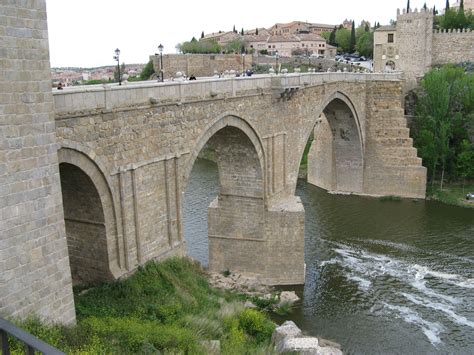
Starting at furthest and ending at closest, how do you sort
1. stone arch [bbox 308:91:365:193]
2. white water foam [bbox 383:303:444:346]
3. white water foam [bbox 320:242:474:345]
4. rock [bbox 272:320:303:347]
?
stone arch [bbox 308:91:365:193] < white water foam [bbox 320:242:474:345] < white water foam [bbox 383:303:444:346] < rock [bbox 272:320:303:347]

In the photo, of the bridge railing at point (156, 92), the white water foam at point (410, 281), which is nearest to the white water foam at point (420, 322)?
the white water foam at point (410, 281)

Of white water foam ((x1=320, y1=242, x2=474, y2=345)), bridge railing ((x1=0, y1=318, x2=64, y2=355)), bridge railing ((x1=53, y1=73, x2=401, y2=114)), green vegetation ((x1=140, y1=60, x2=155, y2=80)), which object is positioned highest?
green vegetation ((x1=140, y1=60, x2=155, y2=80))

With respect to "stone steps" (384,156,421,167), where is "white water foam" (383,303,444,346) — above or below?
below

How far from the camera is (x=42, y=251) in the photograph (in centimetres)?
891

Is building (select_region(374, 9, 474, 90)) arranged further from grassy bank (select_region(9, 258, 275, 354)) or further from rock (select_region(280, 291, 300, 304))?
grassy bank (select_region(9, 258, 275, 354))

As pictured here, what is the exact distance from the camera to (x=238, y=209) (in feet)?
64.0

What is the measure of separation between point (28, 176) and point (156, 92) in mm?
5291

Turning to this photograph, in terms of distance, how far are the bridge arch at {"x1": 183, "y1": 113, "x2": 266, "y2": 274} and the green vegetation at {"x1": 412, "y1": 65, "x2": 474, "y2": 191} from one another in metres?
15.7

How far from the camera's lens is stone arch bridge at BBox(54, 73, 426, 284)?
11906mm

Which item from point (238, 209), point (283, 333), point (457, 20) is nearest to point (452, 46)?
point (457, 20)

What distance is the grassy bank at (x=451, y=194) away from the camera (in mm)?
29158

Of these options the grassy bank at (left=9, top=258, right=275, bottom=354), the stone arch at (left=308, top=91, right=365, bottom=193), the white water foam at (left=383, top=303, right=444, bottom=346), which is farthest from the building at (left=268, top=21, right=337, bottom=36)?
the grassy bank at (left=9, top=258, right=275, bottom=354)

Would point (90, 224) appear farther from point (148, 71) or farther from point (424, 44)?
point (148, 71)

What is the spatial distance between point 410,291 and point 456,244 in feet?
18.6
